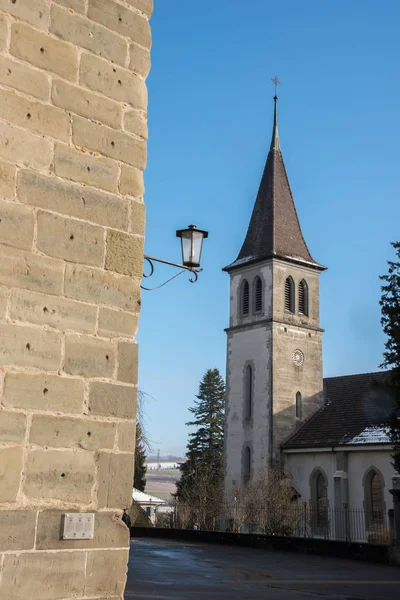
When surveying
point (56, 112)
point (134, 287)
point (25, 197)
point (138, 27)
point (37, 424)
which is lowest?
point (37, 424)

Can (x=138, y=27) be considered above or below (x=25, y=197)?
above

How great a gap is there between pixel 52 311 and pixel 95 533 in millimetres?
1576

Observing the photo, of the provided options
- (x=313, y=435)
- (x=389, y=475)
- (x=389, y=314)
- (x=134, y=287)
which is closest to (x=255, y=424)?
(x=313, y=435)

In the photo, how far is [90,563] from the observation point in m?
5.18

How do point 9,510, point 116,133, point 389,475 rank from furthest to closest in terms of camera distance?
point 389,475 < point 116,133 < point 9,510

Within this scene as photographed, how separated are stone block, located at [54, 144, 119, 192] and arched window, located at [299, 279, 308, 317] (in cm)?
3946

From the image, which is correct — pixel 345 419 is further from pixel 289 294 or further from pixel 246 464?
pixel 289 294

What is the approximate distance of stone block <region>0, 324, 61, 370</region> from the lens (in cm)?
497

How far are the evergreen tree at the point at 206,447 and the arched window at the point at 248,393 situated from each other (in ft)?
16.0

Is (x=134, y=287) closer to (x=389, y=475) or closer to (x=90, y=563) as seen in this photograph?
(x=90, y=563)

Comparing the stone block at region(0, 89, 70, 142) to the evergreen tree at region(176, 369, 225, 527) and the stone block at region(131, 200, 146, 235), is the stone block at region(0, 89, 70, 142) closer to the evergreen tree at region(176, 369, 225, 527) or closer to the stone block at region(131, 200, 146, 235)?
the stone block at region(131, 200, 146, 235)

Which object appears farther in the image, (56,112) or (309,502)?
(309,502)

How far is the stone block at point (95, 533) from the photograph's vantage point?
498 centimetres

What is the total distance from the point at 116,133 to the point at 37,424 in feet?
7.75
